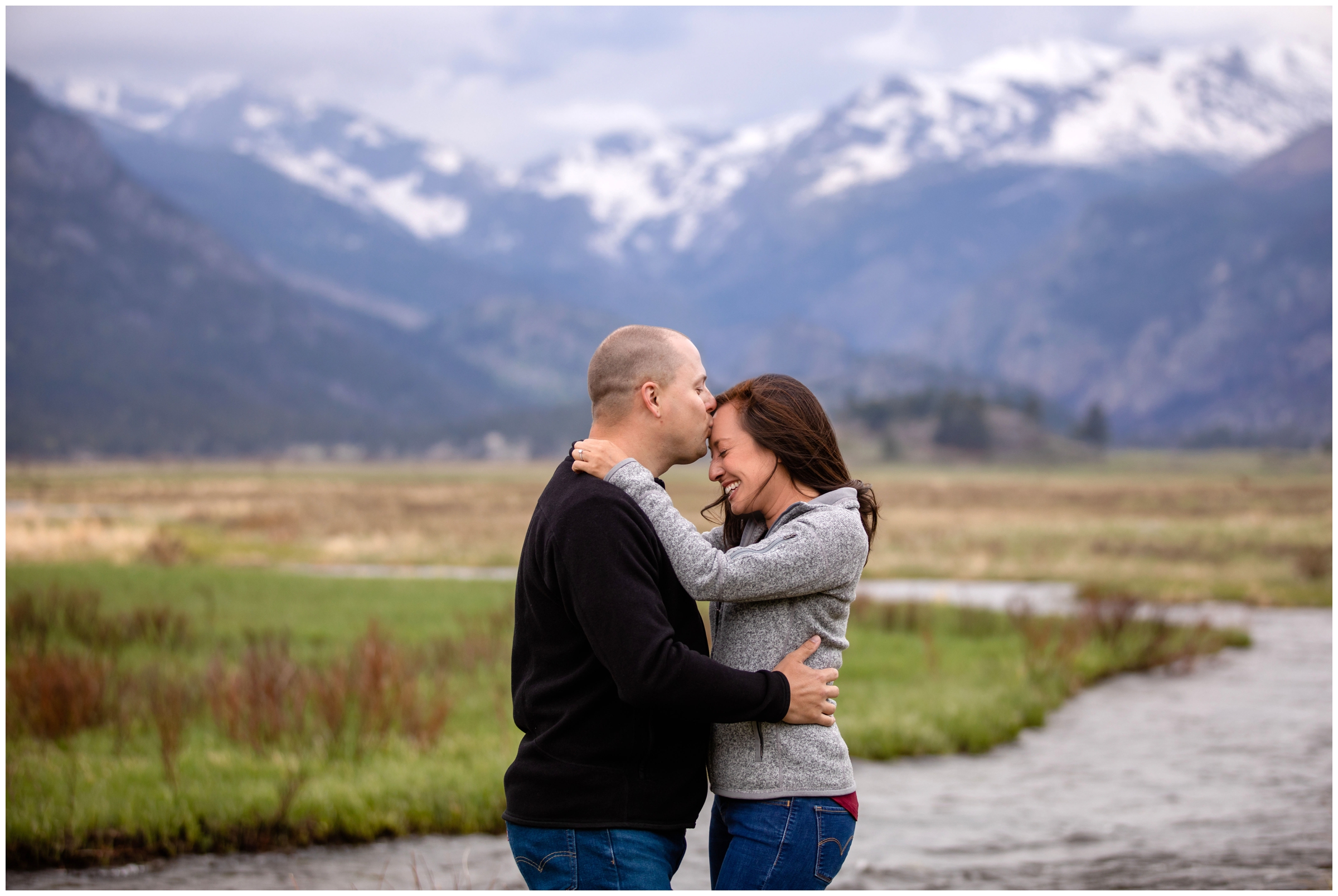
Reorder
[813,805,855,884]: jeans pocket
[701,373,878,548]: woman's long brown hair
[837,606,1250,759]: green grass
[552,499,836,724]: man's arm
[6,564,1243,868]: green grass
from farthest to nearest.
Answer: [837,606,1250,759]: green grass → [6,564,1243,868]: green grass → [701,373,878,548]: woman's long brown hair → [813,805,855,884]: jeans pocket → [552,499,836,724]: man's arm

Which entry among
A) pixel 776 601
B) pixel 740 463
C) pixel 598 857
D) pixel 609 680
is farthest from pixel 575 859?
pixel 740 463

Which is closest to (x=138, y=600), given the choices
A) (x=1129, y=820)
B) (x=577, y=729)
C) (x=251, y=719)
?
(x=251, y=719)

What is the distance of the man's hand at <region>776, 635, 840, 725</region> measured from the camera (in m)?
3.68

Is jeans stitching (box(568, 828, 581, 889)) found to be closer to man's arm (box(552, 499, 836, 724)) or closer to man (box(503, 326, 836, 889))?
man (box(503, 326, 836, 889))

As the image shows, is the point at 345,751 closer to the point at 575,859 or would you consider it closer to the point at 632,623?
the point at 575,859

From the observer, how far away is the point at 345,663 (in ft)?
49.7

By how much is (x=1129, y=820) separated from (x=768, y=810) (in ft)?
27.1

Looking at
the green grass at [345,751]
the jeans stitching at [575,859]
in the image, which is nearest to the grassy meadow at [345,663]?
the green grass at [345,751]

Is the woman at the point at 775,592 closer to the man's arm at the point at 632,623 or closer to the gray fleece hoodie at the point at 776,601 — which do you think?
the gray fleece hoodie at the point at 776,601

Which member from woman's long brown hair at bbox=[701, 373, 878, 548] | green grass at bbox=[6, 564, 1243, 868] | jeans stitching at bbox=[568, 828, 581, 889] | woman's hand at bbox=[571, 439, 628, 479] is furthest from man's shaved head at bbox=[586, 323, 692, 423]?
green grass at bbox=[6, 564, 1243, 868]

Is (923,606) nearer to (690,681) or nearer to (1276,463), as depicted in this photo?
(690,681)

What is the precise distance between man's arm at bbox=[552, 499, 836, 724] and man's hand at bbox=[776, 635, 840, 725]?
0.14m

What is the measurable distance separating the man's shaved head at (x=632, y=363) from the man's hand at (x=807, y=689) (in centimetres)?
91

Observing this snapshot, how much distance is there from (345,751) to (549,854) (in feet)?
26.4
